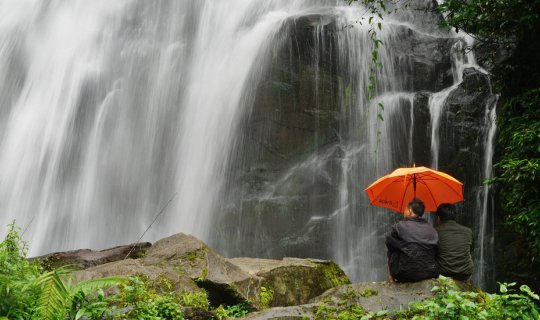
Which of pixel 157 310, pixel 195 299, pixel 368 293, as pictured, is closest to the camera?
pixel 157 310

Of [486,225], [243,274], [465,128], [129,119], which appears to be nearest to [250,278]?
[243,274]

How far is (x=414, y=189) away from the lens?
6.17m

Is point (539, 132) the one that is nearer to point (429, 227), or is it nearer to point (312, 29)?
point (429, 227)

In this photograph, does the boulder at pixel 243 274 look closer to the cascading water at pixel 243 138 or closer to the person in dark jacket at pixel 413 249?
the person in dark jacket at pixel 413 249

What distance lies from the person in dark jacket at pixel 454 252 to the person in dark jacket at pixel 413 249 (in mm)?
166

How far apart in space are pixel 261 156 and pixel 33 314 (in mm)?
10238

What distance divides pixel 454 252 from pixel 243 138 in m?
9.06

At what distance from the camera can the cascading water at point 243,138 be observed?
43.3 ft

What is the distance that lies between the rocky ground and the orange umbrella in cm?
110

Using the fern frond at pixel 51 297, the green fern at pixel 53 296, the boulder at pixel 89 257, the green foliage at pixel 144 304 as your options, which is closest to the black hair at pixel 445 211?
the green foliage at pixel 144 304

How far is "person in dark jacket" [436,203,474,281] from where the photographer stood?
5.59m

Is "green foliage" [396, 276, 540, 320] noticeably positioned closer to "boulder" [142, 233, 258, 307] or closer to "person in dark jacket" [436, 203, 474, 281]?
"person in dark jacket" [436, 203, 474, 281]

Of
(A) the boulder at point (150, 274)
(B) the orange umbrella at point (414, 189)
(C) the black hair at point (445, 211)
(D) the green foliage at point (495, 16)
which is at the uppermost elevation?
(D) the green foliage at point (495, 16)

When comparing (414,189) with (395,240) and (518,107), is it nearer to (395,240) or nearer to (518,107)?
(395,240)
